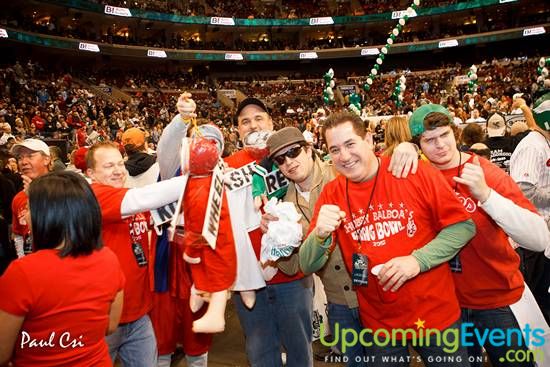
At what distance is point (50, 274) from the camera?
1.76m

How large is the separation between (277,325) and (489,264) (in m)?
1.29

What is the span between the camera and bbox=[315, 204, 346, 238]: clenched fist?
6.98ft

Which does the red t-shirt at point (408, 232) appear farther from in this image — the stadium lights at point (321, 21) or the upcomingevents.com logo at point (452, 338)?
the stadium lights at point (321, 21)

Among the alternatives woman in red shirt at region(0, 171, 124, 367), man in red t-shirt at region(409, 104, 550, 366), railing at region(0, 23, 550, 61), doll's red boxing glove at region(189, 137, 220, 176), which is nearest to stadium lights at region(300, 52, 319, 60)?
railing at region(0, 23, 550, 61)

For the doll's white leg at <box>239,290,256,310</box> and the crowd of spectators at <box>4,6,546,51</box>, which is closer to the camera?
the doll's white leg at <box>239,290,256,310</box>

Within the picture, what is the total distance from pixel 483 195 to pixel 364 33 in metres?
44.9

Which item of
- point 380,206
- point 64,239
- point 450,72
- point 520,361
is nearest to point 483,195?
point 380,206

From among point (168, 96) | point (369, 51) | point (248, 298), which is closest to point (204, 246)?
point (248, 298)

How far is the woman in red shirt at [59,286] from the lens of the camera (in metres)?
1.71

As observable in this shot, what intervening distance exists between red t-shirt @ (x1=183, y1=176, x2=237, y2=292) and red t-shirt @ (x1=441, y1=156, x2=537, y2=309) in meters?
1.32

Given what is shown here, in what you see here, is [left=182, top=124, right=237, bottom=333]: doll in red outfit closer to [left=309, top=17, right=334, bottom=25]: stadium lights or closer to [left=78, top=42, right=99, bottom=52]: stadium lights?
[left=78, top=42, right=99, bottom=52]: stadium lights

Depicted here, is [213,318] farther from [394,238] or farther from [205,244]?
[394,238]

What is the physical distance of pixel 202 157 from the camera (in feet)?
7.22

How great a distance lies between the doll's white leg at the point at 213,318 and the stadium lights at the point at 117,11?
114 ft
